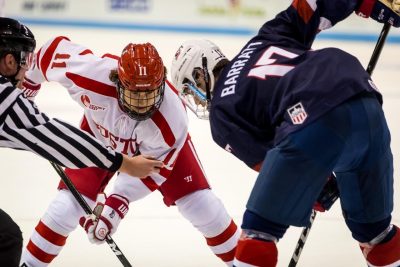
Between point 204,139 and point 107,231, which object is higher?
point 107,231

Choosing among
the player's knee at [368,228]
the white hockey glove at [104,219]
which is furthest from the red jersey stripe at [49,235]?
the player's knee at [368,228]

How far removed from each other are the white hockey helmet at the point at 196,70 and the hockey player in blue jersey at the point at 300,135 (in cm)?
19

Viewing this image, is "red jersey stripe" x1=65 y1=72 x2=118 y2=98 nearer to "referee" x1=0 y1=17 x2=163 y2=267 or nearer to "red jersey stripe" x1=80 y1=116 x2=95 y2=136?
"red jersey stripe" x1=80 y1=116 x2=95 y2=136

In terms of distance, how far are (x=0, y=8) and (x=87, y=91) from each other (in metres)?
0.44

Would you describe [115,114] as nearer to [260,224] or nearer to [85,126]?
[85,126]

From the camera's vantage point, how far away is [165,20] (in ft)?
23.0

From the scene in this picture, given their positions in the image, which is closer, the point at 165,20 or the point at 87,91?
the point at 87,91

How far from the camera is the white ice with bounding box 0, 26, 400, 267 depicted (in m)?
3.29

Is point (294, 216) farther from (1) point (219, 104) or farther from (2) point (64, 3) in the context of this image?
(2) point (64, 3)

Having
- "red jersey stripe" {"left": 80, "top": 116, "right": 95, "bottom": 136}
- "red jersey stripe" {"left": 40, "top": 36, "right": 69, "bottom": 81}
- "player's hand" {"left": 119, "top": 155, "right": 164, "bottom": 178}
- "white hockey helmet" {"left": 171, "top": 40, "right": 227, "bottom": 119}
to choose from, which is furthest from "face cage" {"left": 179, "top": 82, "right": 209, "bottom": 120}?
"red jersey stripe" {"left": 40, "top": 36, "right": 69, "bottom": 81}

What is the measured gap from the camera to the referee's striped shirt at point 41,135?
2174mm

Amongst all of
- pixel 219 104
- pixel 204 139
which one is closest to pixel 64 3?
pixel 204 139

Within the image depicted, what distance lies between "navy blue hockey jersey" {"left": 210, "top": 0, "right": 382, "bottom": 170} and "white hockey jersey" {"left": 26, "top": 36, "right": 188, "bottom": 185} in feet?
2.15

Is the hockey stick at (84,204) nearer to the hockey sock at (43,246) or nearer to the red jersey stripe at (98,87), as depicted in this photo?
the hockey sock at (43,246)
